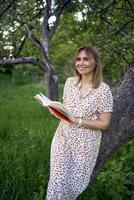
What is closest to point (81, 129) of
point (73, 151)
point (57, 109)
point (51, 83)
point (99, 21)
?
point (73, 151)

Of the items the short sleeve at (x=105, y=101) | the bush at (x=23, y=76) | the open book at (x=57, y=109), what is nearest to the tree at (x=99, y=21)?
the short sleeve at (x=105, y=101)

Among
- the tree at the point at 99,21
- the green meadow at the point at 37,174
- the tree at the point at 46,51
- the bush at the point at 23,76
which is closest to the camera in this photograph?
the green meadow at the point at 37,174

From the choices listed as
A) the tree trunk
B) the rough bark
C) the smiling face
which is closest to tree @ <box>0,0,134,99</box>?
the tree trunk

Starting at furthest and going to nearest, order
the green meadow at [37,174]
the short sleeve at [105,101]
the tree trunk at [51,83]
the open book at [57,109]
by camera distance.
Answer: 1. the tree trunk at [51,83]
2. the green meadow at [37,174]
3. the short sleeve at [105,101]
4. the open book at [57,109]

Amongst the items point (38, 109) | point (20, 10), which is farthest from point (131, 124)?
point (38, 109)

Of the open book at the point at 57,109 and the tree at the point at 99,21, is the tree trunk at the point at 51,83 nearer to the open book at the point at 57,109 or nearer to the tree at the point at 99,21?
the tree at the point at 99,21

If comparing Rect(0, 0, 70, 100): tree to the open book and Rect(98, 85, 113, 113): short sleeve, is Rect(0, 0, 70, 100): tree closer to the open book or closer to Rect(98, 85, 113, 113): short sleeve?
Rect(98, 85, 113, 113): short sleeve

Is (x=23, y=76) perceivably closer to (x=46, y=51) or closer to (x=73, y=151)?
(x=46, y=51)

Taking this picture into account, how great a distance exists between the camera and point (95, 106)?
4.30m

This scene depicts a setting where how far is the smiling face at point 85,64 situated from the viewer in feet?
14.2

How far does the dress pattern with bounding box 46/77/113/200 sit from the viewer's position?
4340 millimetres

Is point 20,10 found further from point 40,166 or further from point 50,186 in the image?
point 50,186

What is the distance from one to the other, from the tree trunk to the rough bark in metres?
8.91

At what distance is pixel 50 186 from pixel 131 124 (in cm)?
93
